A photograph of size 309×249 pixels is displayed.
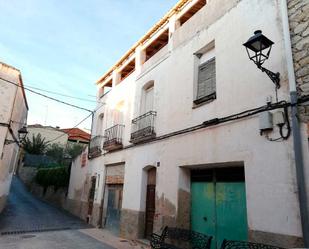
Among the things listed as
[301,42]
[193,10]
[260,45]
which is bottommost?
[260,45]

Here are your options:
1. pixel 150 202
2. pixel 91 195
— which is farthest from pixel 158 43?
pixel 91 195

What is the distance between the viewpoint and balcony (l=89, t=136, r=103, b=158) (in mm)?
12967

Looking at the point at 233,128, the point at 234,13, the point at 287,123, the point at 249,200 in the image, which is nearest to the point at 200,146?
the point at 233,128

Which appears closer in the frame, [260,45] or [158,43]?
[260,45]

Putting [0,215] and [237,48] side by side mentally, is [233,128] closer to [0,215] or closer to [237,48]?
[237,48]

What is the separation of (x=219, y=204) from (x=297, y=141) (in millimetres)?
2584

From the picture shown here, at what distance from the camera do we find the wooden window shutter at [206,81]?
269 inches

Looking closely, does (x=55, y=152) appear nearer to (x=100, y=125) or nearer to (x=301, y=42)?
(x=100, y=125)

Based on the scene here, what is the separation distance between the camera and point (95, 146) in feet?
44.1

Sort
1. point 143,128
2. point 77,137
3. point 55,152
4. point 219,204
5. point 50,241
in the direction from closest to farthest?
point 219,204 → point 50,241 → point 143,128 → point 55,152 → point 77,137

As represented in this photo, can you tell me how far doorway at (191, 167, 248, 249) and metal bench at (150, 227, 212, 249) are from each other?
1.52 ft

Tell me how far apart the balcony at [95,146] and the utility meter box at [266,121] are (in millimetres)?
9191

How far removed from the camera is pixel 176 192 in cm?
709

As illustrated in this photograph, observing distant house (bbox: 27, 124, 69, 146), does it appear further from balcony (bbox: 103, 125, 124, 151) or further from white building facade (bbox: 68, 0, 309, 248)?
white building facade (bbox: 68, 0, 309, 248)
